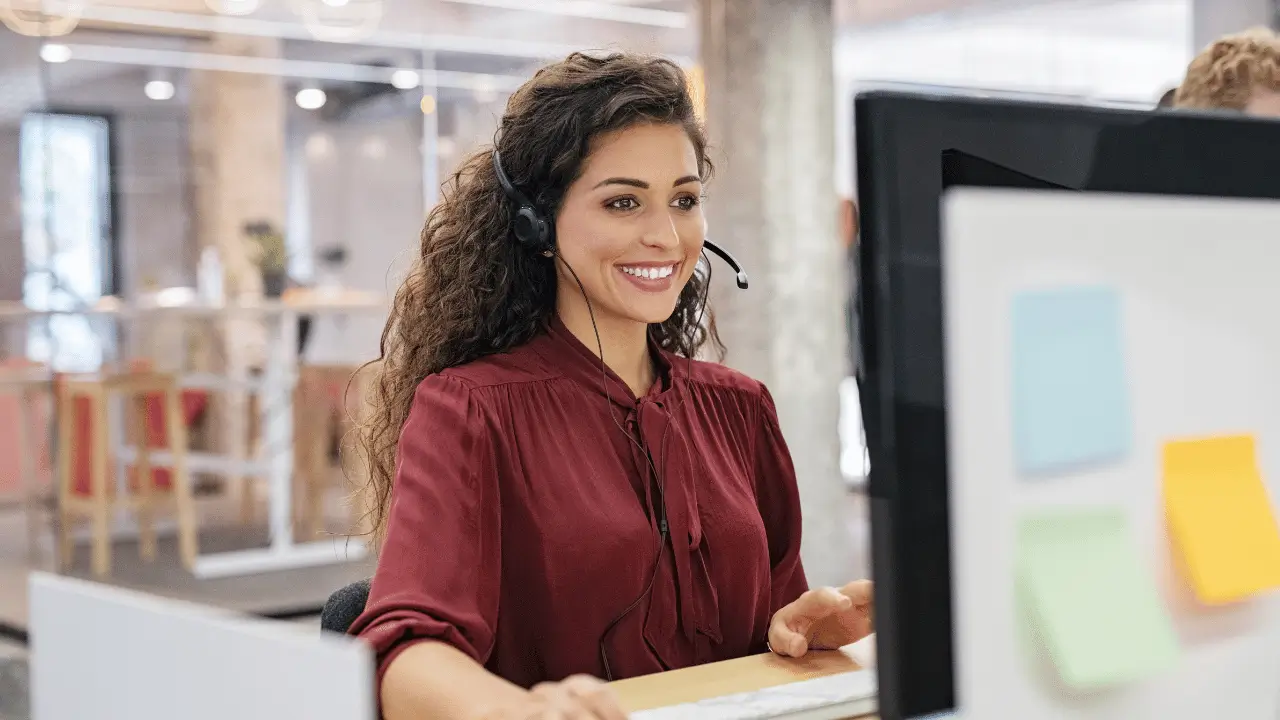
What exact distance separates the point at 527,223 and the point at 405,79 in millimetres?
4976

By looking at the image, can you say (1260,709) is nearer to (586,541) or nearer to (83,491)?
(586,541)

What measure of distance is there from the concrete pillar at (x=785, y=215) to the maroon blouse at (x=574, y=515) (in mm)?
3105

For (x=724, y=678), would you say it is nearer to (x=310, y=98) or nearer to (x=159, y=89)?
(x=159, y=89)

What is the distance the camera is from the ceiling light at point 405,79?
6.16m

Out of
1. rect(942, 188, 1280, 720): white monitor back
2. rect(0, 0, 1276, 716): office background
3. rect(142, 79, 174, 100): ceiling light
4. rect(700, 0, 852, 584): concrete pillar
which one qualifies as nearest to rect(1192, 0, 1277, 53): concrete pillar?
rect(0, 0, 1276, 716): office background

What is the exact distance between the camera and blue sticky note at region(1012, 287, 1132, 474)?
0.54m

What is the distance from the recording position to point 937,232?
20.4 inches

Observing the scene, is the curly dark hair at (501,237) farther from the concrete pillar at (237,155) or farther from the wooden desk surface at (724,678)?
the concrete pillar at (237,155)

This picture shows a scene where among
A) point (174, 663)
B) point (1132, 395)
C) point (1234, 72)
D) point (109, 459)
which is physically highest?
point (1234, 72)

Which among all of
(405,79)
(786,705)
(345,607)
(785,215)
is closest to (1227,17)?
(785,215)

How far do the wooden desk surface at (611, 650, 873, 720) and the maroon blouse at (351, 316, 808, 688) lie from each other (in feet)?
0.64

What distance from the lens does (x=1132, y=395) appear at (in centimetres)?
56

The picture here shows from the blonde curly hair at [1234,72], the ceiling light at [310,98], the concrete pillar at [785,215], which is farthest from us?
the ceiling light at [310,98]

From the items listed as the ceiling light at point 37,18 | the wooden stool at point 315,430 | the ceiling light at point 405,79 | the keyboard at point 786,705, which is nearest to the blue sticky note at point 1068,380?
the keyboard at point 786,705
